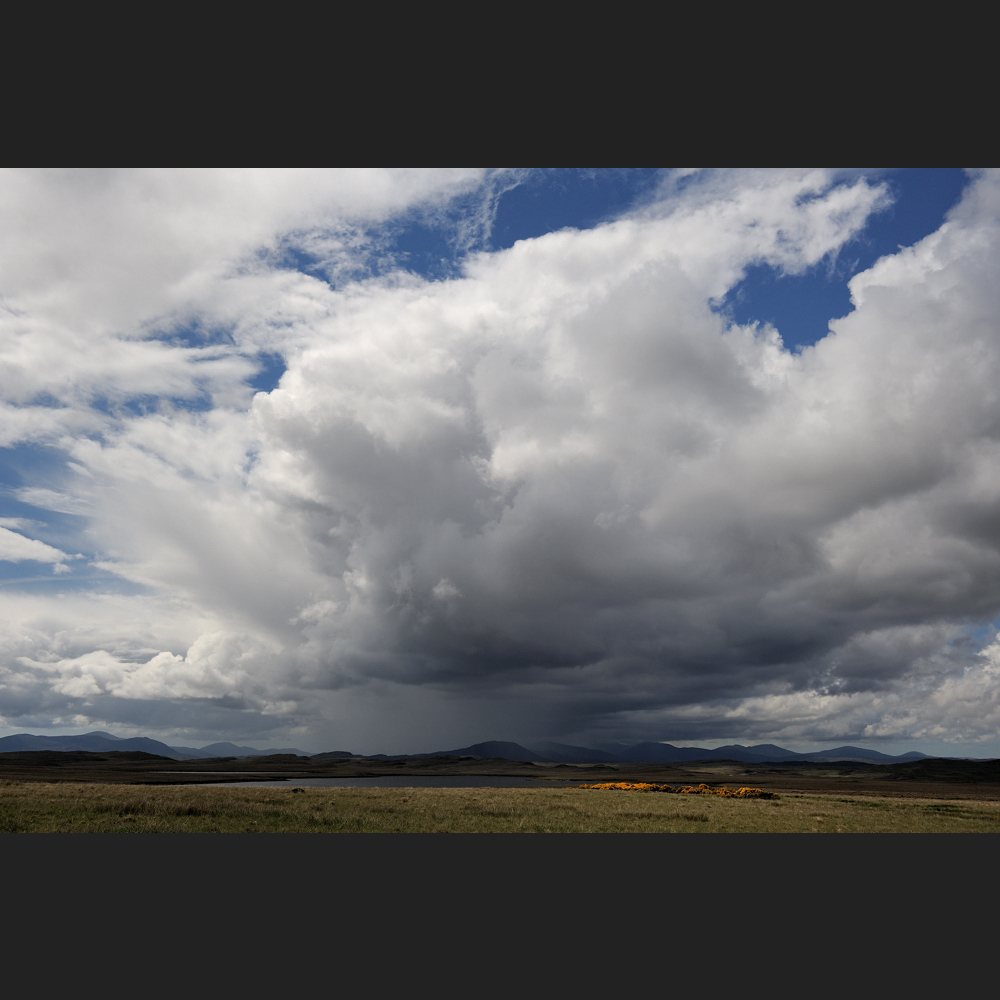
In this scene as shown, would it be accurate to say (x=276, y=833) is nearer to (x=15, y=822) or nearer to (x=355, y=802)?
(x=15, y=822)

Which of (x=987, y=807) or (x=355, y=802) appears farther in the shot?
(x=987, y=807)

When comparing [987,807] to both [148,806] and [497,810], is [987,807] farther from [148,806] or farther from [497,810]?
[148,806]

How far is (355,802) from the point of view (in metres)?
55.1

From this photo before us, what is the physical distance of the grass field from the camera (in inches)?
1573

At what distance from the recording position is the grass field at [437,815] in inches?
1573

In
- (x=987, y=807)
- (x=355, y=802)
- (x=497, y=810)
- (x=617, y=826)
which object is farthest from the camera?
(x=987, y=807)

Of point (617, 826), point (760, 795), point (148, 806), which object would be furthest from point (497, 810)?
point (760, 795)

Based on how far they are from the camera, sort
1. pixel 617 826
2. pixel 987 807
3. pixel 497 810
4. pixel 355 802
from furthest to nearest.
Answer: pixel 987 807
pixel 355 802
pixel 497 810
pixel 617 826

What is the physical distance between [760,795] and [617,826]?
4325 centimetres

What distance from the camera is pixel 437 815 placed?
46.4 m

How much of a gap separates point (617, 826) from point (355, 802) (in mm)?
22604

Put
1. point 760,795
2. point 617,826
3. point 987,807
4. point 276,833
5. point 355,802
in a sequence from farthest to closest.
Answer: point 760,795 → point 987,807 → point 355,802 → point 617,826 → point 276,833

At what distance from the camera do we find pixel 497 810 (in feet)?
165

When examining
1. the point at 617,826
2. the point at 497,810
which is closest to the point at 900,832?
the point at 617,826
